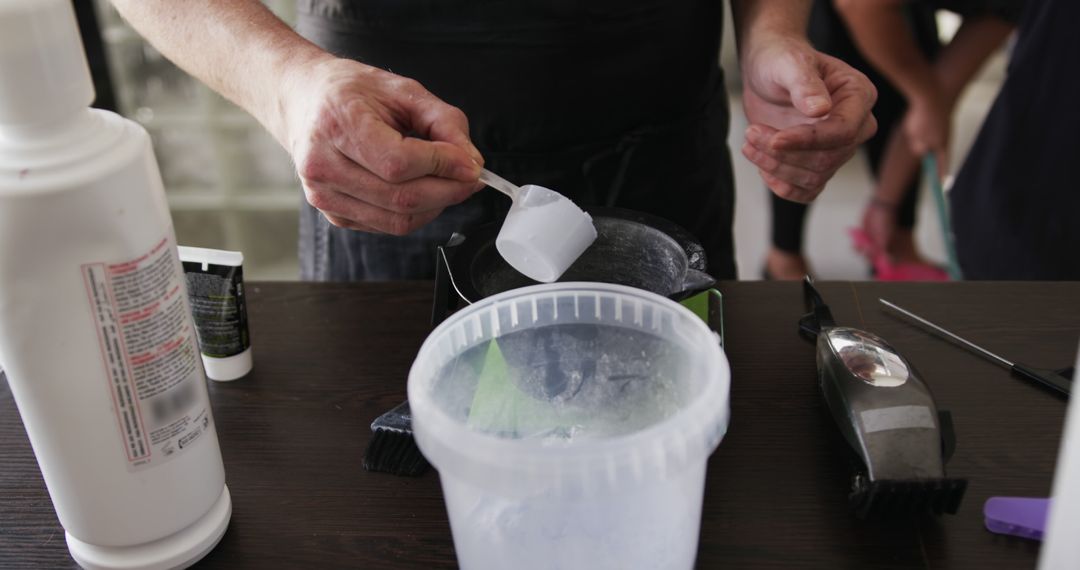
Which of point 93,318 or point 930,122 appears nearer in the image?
point 93,318

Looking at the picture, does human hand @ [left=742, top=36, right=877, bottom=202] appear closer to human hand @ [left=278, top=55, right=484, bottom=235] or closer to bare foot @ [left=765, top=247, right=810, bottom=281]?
human hand @ [left=278, top=55, right=484, bottom=235]

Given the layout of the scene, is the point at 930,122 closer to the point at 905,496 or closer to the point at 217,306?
the point at 905,496

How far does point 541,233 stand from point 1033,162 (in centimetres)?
99

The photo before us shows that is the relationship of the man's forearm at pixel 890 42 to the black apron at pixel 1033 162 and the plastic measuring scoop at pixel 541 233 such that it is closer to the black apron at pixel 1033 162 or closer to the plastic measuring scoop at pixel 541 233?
the black apron at pixel 1033 162

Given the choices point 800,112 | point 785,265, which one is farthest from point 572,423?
point 785,265

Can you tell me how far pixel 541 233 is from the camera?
0.73 meters

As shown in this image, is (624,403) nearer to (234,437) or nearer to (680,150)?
(234,437)

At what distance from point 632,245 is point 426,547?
309 mm

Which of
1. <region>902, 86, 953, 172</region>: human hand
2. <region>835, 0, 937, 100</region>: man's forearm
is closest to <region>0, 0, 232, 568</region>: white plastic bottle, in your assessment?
<region>835, 0, 937, 100</region>: man's forearm

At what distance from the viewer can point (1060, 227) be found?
54.1 inches

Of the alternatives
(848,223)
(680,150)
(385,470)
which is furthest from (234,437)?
(848,223)

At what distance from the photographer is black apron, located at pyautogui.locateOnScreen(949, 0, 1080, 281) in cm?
133

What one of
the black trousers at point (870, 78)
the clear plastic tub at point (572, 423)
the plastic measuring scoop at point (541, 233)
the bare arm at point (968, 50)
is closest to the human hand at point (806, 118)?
the plastic measuring scoop at point (541, 233)

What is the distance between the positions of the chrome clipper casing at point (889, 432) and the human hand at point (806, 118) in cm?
26
